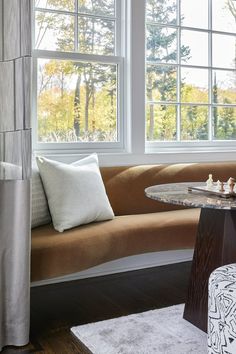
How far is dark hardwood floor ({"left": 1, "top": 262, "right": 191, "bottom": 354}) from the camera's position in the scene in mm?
2115

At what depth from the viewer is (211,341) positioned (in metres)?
1.69

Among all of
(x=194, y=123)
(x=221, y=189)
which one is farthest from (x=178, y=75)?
(x=221, y=189)

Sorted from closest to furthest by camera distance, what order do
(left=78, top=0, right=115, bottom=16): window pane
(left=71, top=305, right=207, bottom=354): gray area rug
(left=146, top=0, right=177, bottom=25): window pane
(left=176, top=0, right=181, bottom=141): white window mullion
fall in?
(left=71, top=305, right=207, bottom=354): gray area rug < (left=78, top=0, right=115, bottom=16): window pane < (left=146, top=0, right=177, bottom=25): window pane < (left=176, top=0, right=181, bottom=141): white window mullion

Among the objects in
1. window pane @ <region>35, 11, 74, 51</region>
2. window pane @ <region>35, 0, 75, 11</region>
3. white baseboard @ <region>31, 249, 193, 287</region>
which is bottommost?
white baseboard @ <region>31, 249, 193, 287</region>

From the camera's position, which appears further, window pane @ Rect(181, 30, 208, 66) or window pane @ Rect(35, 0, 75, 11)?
window pane @ Rect(181, 30, 208, 66)

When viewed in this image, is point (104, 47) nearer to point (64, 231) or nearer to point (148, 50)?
point (148, 50)

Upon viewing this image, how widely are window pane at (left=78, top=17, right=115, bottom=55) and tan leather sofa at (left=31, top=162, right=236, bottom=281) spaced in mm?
920

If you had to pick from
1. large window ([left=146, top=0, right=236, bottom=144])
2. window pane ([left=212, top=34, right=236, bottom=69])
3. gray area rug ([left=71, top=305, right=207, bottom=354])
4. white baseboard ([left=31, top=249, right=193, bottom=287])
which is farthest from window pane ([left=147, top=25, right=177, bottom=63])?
gray area rug ([left=71, top=305, right=207, bottom=354])

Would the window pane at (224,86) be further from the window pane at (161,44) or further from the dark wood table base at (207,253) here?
the dark wood table base at (207,253)

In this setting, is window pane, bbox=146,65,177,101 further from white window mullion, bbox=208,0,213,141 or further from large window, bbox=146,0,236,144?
white window mullion, bbox=208,0,213,141

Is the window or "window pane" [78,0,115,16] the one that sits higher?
"window pane" [78,0,115,16]

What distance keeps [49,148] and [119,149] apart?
583 mm

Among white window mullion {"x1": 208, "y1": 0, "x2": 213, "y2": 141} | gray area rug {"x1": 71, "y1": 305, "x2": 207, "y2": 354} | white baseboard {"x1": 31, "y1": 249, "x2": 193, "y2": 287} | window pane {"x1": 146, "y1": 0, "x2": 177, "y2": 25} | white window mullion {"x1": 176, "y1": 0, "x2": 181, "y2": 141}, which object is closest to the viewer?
gray area rug {"x1": 71, "y1": 305, "x2": 207, "y2": 354}

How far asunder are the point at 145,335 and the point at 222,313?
62 cm
